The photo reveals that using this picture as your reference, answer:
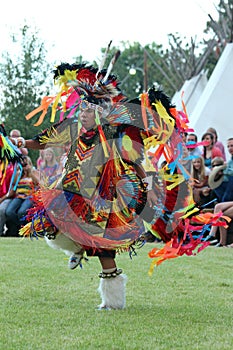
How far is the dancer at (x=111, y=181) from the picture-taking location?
16.2ft

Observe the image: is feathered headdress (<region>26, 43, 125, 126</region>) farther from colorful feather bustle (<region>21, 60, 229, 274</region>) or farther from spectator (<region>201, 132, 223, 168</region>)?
spectator (<region>201, 132, 223, 168</region>)

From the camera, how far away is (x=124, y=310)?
4.93 metres

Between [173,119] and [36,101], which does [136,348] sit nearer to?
[173,119]

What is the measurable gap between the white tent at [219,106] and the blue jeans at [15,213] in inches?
238

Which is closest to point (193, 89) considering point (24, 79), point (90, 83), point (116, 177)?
point (24, 79)

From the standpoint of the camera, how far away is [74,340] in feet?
12.6

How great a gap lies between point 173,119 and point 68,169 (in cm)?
84

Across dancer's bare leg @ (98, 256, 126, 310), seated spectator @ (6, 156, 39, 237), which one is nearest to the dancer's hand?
dancer's bare leg @ (98, 256, 126, 310)

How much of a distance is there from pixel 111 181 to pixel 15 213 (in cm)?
635

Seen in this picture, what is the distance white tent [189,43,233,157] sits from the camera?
1634 centimetres

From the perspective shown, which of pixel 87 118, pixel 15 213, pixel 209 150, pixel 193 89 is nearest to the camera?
pixel 87 118

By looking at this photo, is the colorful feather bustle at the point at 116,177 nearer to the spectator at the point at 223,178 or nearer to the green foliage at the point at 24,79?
the spectator at the point at 223,178

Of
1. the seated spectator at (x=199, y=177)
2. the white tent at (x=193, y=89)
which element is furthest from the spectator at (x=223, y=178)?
the white tent at (x=193, y=89)

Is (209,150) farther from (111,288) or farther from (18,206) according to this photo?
(111,288)
